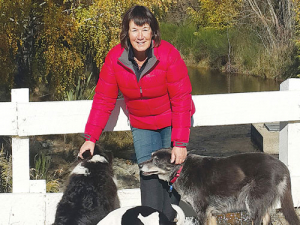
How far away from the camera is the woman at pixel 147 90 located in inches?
156

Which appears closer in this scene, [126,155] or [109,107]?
[109,107]

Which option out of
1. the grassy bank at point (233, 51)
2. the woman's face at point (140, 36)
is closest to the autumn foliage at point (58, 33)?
the woman's face at point (140, 36)

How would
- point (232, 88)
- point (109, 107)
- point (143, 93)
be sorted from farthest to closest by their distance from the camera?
point (232, 88)
point (109, 107)
point (143, 93)

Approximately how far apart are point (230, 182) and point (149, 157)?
2.45 ft

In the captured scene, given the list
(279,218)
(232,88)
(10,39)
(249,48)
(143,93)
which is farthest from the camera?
(249,48)

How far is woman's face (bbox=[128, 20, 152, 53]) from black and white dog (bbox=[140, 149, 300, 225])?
0.93 m

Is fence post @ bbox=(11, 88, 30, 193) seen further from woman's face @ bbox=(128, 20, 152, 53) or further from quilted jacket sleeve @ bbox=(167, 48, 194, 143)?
quilted jacket sleeve @ bbox=(167, 48, 194, 143)

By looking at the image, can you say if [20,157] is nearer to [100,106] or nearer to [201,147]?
[100,106]

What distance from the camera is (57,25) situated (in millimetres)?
9484

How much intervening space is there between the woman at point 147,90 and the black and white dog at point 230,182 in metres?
0.19

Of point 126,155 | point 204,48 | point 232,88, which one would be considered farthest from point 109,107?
point 204,48

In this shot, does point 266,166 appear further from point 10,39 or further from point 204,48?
point 204,48

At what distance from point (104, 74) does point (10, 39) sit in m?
5.46

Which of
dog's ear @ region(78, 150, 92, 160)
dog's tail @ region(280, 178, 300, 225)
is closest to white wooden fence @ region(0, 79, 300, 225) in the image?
dog's ear @ region(78, 150, 92, 160)
